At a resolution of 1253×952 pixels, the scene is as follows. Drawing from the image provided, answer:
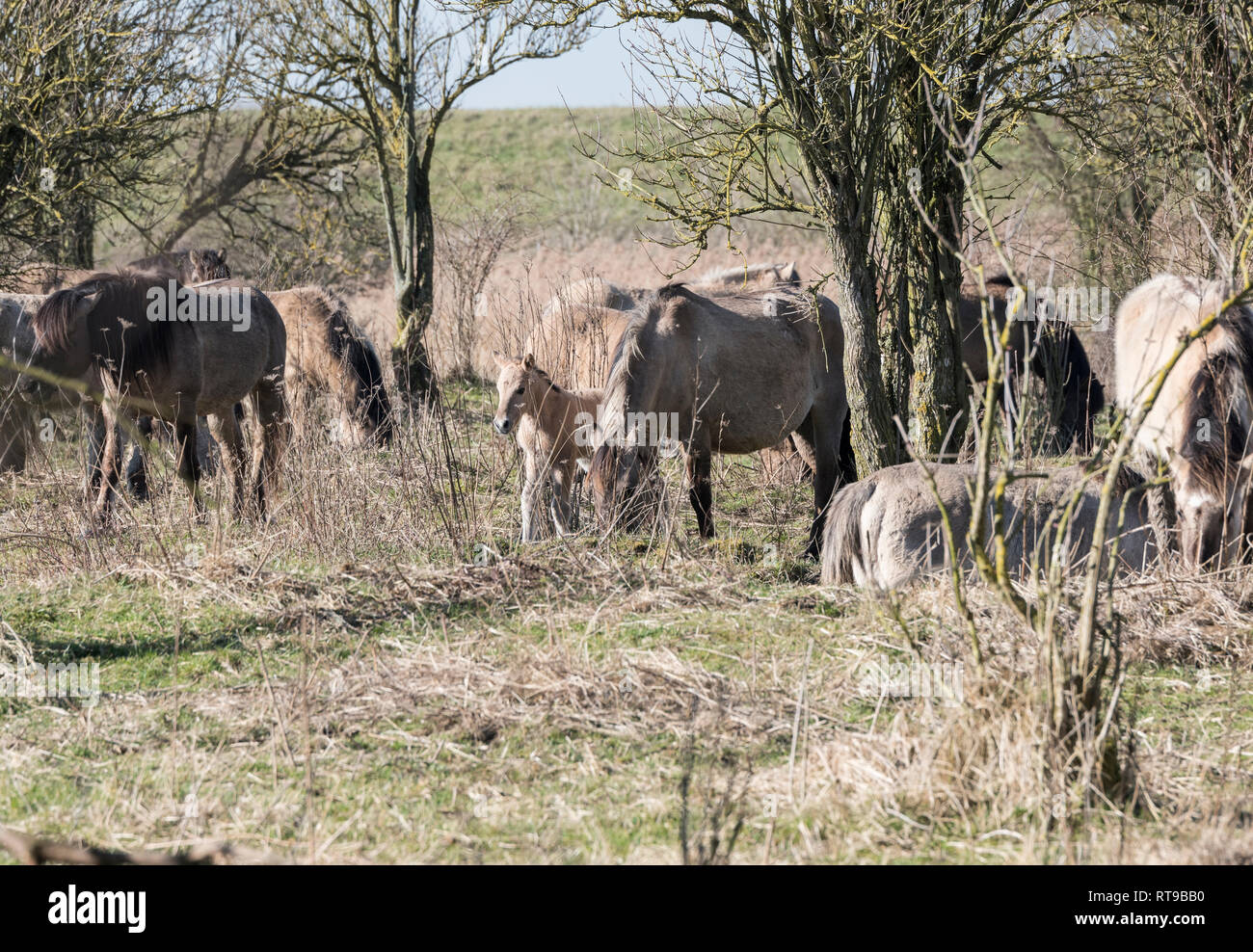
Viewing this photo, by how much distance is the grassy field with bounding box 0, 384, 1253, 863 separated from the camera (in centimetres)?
388

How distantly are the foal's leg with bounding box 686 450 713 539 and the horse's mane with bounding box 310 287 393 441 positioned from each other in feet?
15.7

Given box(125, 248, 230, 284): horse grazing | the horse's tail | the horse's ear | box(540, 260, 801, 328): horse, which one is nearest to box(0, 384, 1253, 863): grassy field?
the horse's tail

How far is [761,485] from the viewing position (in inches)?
449

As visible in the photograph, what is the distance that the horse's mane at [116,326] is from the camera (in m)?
9.31

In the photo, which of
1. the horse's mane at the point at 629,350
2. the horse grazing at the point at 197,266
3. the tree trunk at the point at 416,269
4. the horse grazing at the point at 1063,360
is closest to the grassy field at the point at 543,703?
the horse's mane at the point at 629,350

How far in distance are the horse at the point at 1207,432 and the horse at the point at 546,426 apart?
12.8 ft

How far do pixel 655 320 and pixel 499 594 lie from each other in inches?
130

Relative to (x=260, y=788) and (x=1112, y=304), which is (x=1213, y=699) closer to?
(x=260, y=788)

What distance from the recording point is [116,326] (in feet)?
31.2

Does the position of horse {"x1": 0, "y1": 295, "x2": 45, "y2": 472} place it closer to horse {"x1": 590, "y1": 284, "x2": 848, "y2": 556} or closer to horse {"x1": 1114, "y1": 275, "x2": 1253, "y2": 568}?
horse {"x1": 590, "y1": 284, "x2": 848, "y2": 556}

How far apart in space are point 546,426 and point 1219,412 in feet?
15.3

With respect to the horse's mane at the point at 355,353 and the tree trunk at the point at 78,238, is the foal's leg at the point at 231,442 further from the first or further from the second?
the tree trunk at the point at 78,238
